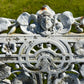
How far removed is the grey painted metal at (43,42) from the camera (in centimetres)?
211

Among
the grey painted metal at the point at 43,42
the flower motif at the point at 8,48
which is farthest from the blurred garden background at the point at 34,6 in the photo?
the flower motif at the point at 8,48

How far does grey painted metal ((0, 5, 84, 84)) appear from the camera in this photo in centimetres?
211

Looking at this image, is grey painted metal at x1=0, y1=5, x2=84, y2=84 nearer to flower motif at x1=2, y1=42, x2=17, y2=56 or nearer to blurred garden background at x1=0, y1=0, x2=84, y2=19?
flower motif at x1=2, y1=42, x2=17, y2=56

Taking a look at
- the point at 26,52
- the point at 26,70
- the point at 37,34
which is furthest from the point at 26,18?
A: the point at 26,70

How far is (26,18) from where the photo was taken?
2.13 m

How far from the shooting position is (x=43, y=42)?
2162 mm

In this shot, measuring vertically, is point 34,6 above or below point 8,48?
above

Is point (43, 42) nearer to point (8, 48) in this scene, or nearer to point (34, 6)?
point (8, 48)

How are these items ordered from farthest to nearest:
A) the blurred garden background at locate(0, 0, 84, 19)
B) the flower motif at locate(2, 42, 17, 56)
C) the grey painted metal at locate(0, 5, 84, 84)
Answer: the blurred garden background at locate(0, 0, 84, 19), the flower motif at locate(2, 42, 17, 56), the grey painted metal at locate(0, 5, 84, 84)

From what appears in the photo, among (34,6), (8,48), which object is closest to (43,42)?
(8,48)

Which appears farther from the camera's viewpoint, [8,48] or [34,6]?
[34,6]

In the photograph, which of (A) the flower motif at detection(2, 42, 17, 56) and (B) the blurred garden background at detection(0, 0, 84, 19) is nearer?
(A) the flower motif at detection(2, 42, 17, 56)

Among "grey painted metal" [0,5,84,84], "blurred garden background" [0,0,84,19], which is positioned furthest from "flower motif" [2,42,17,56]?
"blurred garden background" [0,0,84,19]

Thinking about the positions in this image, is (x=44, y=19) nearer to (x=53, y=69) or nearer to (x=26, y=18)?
(x=26, y=18)
